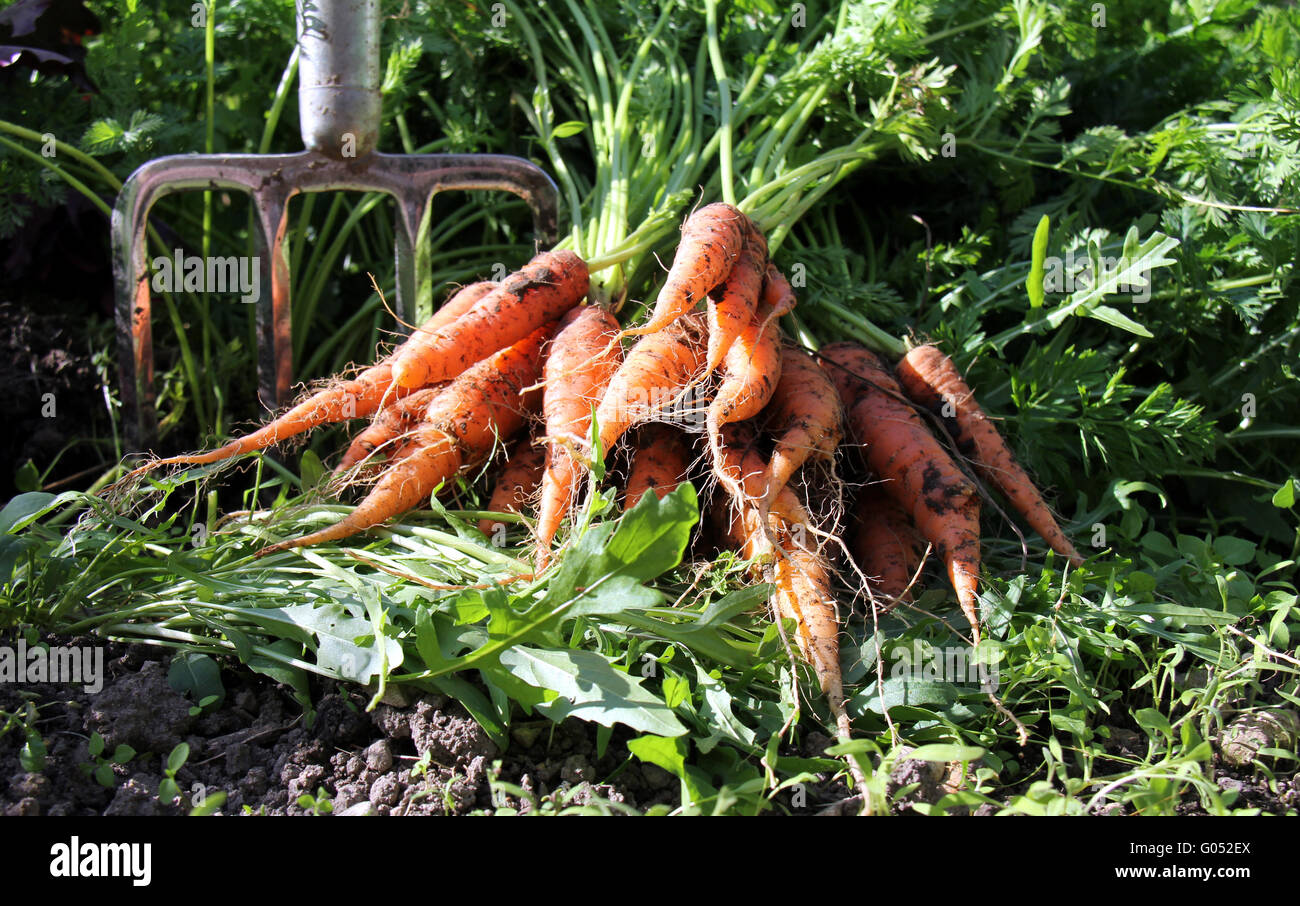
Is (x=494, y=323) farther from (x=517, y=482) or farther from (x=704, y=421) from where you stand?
(x=704, y=421)

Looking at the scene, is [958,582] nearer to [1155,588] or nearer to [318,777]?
[1155,588]

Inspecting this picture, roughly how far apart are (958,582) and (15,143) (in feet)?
5.89

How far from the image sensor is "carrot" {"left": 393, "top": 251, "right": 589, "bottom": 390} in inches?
63.2

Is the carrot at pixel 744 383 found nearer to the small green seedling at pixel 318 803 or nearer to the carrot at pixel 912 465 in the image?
the carrot at pixel 912 465

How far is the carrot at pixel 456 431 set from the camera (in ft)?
4.81

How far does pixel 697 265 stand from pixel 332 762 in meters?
0.81

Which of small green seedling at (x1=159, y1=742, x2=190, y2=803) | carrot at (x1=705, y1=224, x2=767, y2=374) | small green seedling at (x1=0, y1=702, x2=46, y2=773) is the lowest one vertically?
small green seedling at (x1=159, y1=742, x2=190, y2=803)

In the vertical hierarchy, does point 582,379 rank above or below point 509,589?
above

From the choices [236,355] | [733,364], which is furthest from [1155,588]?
[236,355]

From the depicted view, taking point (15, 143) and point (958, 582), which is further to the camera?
point (15, 143)

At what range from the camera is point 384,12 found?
215cm

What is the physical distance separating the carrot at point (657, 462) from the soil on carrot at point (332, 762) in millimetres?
412

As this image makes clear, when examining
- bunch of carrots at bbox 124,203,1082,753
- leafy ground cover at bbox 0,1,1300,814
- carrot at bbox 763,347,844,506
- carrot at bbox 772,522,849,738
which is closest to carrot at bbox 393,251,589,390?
bunch of carrots at bbox 124,203,1082,753

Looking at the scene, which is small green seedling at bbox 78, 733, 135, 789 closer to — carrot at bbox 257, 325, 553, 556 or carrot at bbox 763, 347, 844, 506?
carrot at bbox 257, 325, 553, 556
